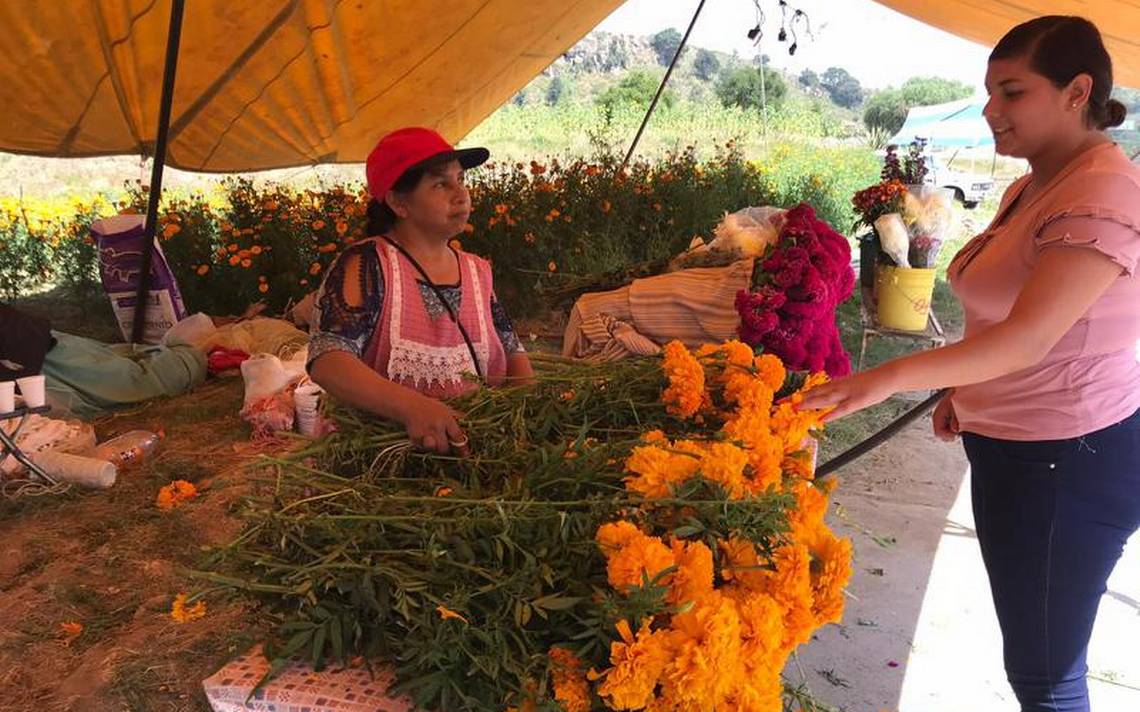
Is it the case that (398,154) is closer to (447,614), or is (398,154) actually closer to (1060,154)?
(447,614)

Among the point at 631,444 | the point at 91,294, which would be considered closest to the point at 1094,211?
the point at 631,444

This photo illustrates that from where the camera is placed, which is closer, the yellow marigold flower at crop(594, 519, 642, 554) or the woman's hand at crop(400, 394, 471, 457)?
the yellow marigold flower at crop(594, 519, 642, 554)

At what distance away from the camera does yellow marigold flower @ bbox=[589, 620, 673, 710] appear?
736mm

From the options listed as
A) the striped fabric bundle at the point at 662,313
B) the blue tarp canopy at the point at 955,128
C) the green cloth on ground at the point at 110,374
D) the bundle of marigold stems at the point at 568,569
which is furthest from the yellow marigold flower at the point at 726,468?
the blue tarp canopy at the point at 955,128

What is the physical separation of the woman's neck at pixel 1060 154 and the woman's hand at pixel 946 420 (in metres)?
0.56

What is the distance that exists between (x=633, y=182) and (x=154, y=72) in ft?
10.9

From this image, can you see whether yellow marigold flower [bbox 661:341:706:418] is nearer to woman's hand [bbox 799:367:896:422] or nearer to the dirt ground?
woman's hand [bbox 799:367:896:422]

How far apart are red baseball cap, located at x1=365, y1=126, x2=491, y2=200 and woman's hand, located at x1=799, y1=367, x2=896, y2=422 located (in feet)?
3.12

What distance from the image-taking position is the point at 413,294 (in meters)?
1.63

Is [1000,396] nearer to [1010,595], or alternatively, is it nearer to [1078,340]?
[1078,340]

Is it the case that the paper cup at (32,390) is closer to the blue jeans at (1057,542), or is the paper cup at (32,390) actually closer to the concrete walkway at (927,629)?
the concrete walkway at (927,629)

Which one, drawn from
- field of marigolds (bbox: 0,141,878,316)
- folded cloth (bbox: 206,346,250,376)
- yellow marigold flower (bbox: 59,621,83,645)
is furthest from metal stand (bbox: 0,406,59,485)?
field of marigolds (bbox: 0,141,878,316)

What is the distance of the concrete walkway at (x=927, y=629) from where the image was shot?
2.29 m

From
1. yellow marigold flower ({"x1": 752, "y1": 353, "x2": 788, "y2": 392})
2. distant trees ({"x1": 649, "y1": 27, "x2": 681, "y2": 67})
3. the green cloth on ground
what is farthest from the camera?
distant trees ({"x1": 649, "y1": 27, "x2": 681, "y2": 67})
